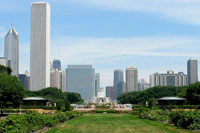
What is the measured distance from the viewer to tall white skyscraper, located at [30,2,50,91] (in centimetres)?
18925

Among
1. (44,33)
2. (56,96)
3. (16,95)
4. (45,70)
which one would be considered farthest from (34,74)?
(16,95)

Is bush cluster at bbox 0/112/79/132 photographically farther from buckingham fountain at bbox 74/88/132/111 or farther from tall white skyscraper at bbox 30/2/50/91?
tall white skyscraper at bbox 30/2/50/91

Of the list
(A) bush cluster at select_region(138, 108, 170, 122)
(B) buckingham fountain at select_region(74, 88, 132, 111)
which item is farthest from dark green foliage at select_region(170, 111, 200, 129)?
(B) buckingham fountain at select_region(74, 88, 132, 111)

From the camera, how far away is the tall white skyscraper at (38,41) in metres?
189

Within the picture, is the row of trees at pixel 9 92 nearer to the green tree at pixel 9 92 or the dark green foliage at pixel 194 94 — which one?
the green tree at pixel 9 92

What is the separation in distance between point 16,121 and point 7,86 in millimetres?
29014

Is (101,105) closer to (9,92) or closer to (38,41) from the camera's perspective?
(9,92)

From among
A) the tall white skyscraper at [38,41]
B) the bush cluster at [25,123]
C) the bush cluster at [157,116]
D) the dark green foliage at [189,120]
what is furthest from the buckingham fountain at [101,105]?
the tall white skyscraper at [38,41]

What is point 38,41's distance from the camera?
18925 centimetres

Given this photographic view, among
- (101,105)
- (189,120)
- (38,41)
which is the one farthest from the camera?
(38,41)

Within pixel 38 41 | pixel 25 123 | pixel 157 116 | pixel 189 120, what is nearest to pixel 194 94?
pixel 157 116

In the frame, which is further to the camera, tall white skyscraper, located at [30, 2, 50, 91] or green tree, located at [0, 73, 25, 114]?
tall white skyscraper, located at [30, 2, 50, 91]

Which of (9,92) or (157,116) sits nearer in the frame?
(157,116)

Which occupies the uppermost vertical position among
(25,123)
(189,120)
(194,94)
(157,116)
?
(194,94)
